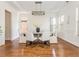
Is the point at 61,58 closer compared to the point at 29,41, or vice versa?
the point at 61,58

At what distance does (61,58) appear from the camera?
4.46 metres

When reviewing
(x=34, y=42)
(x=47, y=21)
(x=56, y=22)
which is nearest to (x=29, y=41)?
(x=34, y=42)

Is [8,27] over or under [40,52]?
over

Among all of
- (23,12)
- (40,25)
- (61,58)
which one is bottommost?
(61,58)

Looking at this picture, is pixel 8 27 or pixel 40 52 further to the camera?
pixel 8 27

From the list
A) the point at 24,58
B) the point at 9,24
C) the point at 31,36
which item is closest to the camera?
the point at 24,58

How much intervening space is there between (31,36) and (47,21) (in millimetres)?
2703

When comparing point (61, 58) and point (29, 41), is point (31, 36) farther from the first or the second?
point (61, 58)

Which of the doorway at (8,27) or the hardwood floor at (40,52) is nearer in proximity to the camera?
the hardwood floor at (40,52)

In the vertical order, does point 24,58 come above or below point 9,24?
below

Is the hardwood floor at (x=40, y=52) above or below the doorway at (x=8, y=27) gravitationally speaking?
below

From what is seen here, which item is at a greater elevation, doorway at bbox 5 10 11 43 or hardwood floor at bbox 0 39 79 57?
doorway at bbox 5 10 11 43

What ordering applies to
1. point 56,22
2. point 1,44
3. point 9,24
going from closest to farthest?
point 1,44
point 9,24
point 56,22

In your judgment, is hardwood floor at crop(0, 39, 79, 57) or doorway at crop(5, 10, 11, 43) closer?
hardwood floor at crop(0, 39, 79, 57)
